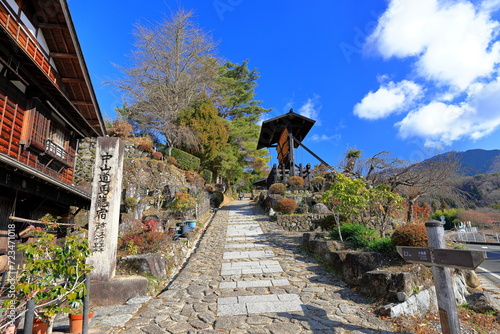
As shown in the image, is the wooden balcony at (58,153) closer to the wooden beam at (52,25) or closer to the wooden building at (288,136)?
the wooden beam at (52,25)

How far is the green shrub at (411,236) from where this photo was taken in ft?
18.6

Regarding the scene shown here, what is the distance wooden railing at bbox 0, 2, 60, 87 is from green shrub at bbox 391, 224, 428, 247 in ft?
36.3

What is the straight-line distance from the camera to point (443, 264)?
3.05m

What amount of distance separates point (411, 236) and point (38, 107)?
503 inches

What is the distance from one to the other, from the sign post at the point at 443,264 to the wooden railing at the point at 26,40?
10.0 metres

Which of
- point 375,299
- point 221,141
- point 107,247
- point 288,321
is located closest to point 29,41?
point 107,247

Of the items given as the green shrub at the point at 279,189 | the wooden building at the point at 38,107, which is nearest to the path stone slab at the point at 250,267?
the wooden building at the point at 38,107

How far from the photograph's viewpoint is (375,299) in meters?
4.61

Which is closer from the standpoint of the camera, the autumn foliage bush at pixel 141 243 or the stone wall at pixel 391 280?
the stone wall at pixel 391 280

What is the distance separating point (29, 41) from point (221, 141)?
56.1 feet

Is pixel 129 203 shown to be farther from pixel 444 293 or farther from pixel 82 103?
pixel 444 293

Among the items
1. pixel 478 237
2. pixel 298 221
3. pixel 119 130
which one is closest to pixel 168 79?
pixel 119 130

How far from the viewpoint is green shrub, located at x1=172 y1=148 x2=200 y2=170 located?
22141mm

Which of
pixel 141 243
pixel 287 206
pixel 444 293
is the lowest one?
pixel 444 293
